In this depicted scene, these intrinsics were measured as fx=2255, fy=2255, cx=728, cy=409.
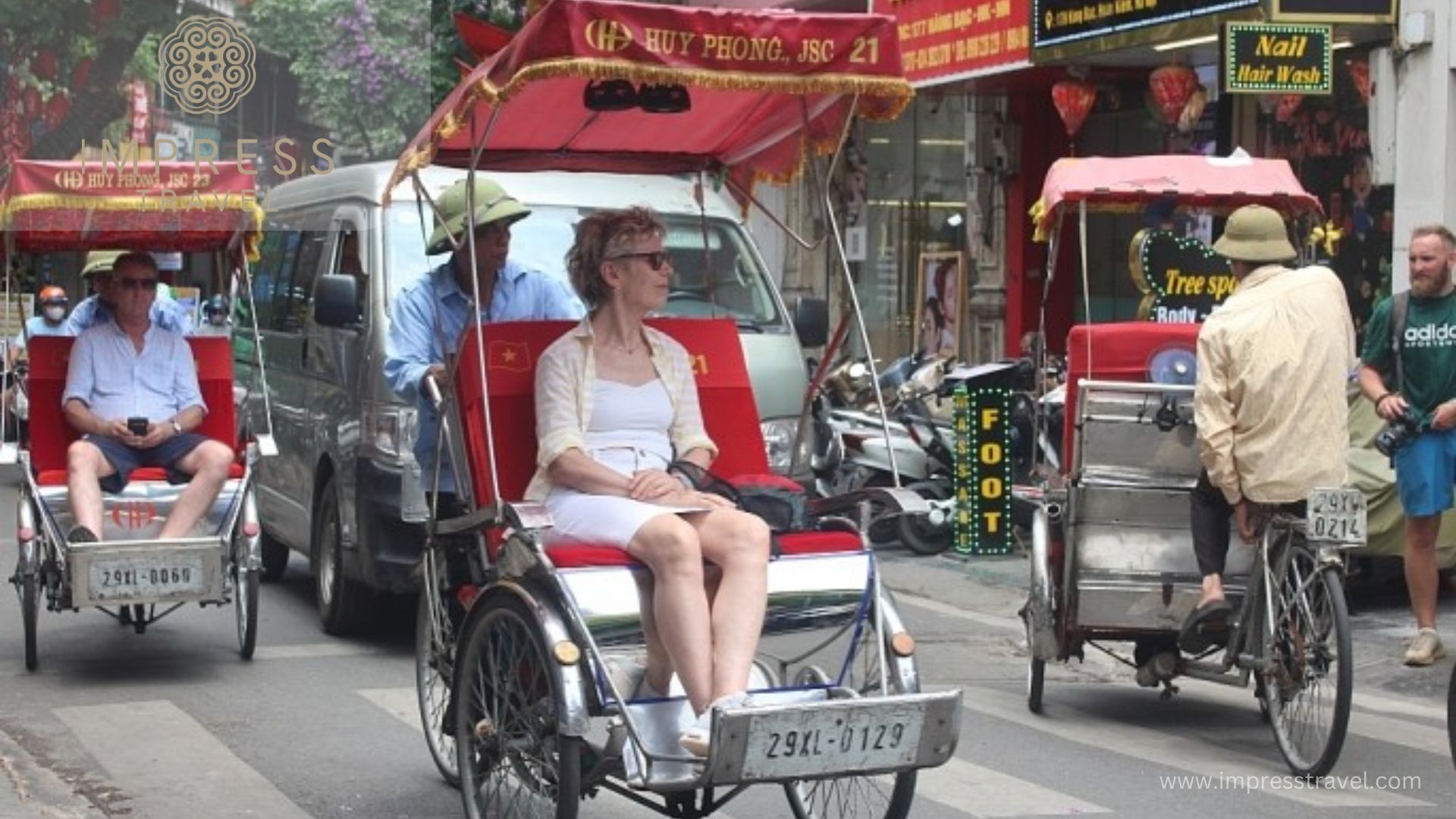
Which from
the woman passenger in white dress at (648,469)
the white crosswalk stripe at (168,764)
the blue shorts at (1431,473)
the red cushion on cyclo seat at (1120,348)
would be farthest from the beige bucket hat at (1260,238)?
the white crosswalk stripe at (168,764)

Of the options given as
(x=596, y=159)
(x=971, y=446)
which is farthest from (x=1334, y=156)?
(x=596, y=159)

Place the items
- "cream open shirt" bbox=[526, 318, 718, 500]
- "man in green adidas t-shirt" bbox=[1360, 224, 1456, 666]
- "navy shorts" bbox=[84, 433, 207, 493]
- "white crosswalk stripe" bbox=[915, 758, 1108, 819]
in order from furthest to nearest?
"navy shorts" bbox=[84, 433, 207, 493] < "man in green adidas t-shirt" bbox=[1360, 224, 1456, 666] < "white crosswalk stripe" bbox=[915, 758, 1108, 819] < "cream open shirt" bbox=[526, 318, 718, 500]

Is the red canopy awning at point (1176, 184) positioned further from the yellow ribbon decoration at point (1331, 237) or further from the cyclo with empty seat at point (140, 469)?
the yellow ribbon decoration at point (1331, 237)

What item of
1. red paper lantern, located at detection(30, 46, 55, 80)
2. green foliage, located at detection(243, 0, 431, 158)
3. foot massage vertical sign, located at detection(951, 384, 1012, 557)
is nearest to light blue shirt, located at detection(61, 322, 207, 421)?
green foliage, located at detection(243, 0, 431, 158)

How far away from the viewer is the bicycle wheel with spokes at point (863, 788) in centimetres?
629

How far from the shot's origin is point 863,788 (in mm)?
6887

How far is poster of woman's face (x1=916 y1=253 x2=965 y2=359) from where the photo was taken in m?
23.2

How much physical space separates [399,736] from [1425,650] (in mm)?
4907

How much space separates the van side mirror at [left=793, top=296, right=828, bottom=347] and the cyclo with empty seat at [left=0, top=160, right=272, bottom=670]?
281cm

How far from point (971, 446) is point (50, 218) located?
6464 millimetres

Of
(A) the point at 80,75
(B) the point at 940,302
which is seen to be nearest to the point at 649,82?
(A) the point at 80,75

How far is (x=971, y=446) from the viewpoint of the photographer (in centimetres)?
1508

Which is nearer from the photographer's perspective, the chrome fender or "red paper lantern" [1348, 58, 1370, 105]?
the chrome fender

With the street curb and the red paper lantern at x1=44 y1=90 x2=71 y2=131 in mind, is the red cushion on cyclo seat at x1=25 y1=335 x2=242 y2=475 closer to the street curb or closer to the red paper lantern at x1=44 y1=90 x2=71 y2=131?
the red paper lantern at x1=44 y1=90 x2=71 y2=131
